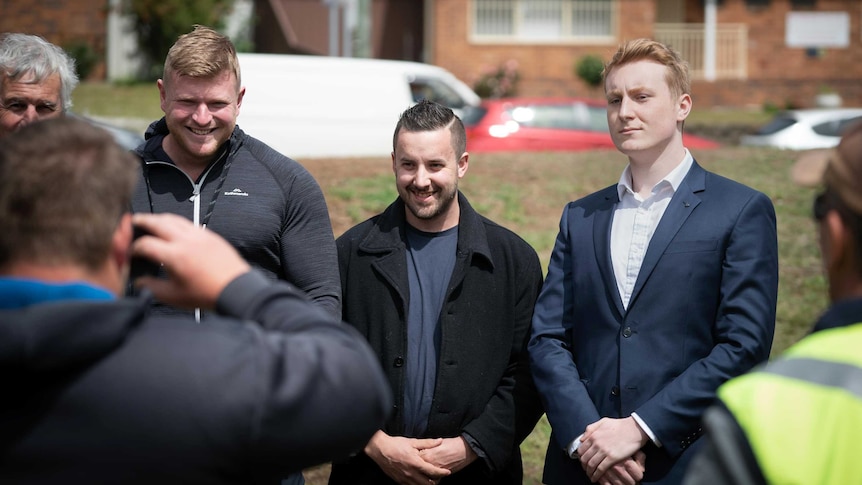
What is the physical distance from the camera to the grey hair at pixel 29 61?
385 cm

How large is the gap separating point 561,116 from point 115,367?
46.7ft

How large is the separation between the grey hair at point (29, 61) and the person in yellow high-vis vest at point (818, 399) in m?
3.07

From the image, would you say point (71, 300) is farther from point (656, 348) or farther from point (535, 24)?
point (535, 24)

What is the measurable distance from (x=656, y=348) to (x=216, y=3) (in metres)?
21.9

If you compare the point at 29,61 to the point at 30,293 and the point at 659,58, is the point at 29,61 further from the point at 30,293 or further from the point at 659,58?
the point at 659,58

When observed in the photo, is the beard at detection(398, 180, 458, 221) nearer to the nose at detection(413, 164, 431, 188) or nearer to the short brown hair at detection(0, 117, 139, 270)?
the nose at detection(413, 164, 431, 188)

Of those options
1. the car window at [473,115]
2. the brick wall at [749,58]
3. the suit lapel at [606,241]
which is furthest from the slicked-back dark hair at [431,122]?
the brick wall at [749,58]

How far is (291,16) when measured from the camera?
24.8m

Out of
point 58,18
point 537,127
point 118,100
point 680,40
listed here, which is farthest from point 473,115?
point 680,40

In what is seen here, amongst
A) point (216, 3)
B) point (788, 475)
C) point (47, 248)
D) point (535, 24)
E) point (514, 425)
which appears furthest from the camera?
point (535, 24)

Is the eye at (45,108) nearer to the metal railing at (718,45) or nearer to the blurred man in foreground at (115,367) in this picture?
the blurred man in foreground at (115,367)

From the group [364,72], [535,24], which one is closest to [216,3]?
[535,24]

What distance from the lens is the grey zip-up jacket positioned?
142 inches

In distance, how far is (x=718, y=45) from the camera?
91.0ft
